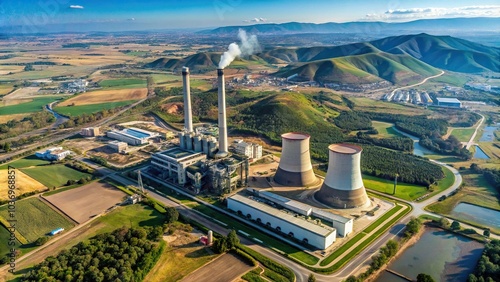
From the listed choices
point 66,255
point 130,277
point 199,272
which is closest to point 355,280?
point 199,272

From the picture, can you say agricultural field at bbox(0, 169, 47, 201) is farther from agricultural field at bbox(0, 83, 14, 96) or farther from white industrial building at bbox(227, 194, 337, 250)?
agricultural field at bbox(0, 83, 14, 96)

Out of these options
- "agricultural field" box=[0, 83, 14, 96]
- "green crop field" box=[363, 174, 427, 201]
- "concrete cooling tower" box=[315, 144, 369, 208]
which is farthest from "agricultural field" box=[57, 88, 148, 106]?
"concrete cooling tower" box=[315, 144, 369, 208]

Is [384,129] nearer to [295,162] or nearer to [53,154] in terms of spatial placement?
[295,162]

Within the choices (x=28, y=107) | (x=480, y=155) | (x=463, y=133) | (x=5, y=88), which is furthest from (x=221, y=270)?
(x=5, y=88)

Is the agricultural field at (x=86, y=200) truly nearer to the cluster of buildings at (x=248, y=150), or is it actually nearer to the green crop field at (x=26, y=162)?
the green crop field at (x=26, y=162)

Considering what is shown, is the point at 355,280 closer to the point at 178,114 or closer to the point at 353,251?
the point at 353,251

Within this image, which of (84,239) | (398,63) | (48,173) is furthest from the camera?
(398,63)

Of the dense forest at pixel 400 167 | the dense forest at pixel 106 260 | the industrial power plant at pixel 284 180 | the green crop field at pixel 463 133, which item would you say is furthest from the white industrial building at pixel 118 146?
the green crop field at pixel 463 133
